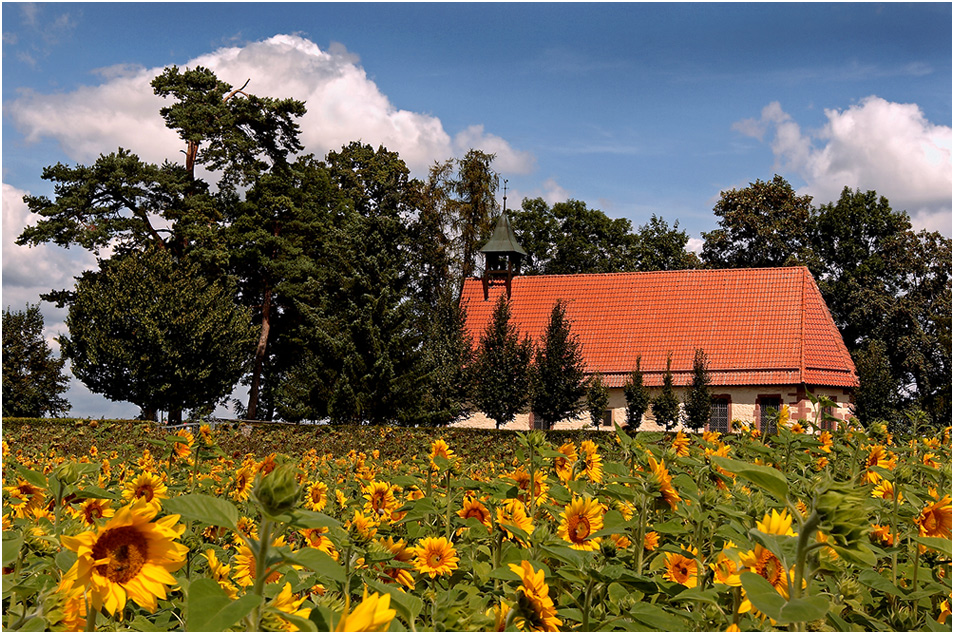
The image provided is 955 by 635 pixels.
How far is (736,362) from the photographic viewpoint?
28.7 meters

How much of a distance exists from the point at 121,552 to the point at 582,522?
1.18m

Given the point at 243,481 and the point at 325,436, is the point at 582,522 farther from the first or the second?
the point at 325,436

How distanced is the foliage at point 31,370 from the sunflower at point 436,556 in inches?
1285

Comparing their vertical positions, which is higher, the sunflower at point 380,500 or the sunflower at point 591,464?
the sunflower at point 591,464

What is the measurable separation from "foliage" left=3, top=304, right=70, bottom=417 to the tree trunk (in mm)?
7152

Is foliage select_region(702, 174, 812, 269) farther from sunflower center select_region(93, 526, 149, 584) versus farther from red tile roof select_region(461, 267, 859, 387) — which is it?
sunflower center select_region(93, 526, 149, 584)

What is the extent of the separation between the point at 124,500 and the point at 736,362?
28.0 meters

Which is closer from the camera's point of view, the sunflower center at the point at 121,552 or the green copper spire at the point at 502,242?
the sunflower center at the point at 121,552

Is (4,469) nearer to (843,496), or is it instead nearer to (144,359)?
(843,496)

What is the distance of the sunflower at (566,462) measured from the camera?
3004 millimetres

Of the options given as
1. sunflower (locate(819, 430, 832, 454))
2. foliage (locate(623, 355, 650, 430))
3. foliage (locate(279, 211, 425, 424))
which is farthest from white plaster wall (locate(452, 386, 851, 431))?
sunflower (locate(819, 430, 832, 454))

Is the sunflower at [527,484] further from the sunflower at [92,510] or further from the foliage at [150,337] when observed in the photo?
the foliage at [150,337]

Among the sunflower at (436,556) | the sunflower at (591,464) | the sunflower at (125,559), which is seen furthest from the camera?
the sunflower at (591,464)

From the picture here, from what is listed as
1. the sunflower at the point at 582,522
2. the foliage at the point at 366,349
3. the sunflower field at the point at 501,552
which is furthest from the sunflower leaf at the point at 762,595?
the foliage at the point at 366,349
